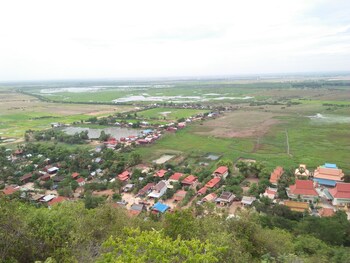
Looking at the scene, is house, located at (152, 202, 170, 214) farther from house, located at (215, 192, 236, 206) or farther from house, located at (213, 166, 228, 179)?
house, located at (213, 166, 228, 179)

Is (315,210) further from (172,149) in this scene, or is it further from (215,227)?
(172,149)

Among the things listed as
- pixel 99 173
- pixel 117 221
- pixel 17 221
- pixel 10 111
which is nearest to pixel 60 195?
pixel 99 173

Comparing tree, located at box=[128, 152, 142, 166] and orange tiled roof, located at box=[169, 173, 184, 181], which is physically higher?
tree, located at box=[128, 152, 142, 166]

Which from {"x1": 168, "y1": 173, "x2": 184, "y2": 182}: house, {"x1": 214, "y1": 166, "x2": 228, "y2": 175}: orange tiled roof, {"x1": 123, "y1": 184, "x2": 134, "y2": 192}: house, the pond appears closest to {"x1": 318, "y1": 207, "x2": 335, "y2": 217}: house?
{"x1": 214, "y1": 166, "x2": 228, "y2": 175}: orange tiled roof

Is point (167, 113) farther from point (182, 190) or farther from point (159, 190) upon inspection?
point (159, 190)

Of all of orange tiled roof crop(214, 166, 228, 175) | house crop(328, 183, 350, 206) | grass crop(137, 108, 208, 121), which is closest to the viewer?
house crop(328, 183, 350, 206)

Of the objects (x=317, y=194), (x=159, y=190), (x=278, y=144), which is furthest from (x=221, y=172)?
(x=278, y=144)
